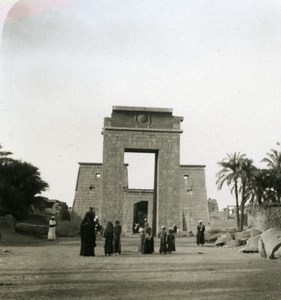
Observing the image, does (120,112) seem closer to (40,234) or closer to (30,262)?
(40,234)

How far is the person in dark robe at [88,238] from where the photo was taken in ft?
43.0

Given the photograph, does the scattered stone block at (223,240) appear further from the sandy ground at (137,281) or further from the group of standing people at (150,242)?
the sandy ground at (137,281)

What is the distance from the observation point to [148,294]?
624 cm

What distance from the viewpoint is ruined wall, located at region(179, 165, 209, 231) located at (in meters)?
40.0

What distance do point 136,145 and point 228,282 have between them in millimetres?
22086

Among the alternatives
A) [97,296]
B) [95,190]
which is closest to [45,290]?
[97,296]

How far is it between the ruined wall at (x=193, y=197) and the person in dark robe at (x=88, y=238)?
86.8 ft

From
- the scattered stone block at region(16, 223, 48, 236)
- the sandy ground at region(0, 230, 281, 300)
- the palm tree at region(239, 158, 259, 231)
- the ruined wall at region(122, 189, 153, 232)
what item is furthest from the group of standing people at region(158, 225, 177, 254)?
the ruined wall at region(122, 189, 153, 232)

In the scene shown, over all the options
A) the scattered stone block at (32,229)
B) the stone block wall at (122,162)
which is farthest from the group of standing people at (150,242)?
the stone block wall at (122,162)

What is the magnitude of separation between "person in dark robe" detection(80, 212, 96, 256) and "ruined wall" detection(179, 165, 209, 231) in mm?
26448

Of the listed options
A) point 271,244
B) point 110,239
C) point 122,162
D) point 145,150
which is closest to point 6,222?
point 122,162

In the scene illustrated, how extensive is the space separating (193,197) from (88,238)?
28.3 meters

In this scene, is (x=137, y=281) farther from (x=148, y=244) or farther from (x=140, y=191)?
(x=140, y=191)

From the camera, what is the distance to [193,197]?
40844mm
